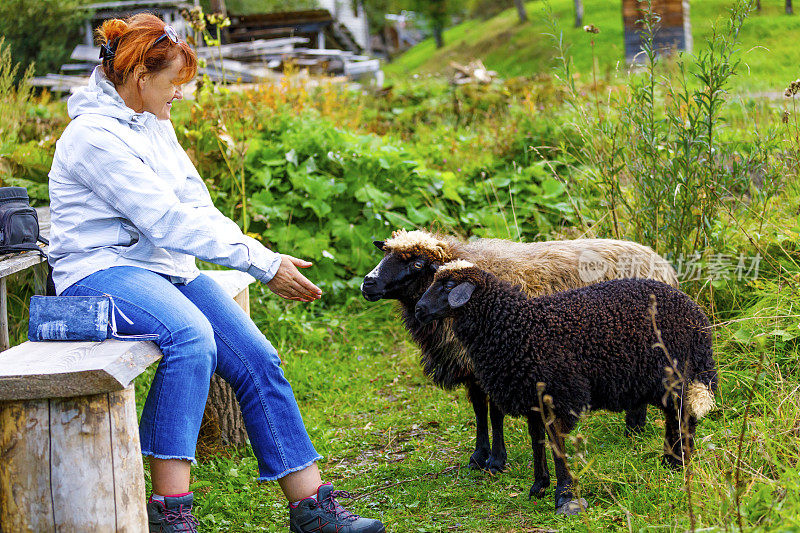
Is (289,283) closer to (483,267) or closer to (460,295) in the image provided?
(460,295)

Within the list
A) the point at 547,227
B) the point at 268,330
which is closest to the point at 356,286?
the point at 268,330

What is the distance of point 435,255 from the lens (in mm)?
3795

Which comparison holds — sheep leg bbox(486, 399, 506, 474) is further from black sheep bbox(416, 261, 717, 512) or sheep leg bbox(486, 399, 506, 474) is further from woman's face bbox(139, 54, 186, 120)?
woman's face bbox(139, 54, 186, 120)

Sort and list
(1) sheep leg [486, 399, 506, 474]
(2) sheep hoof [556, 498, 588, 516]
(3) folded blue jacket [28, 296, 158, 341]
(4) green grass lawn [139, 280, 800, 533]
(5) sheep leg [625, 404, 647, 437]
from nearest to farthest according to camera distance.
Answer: (3) folded blue jacket [28, 296, 158, 341] < (4) green grass lawn [139, 280, 800, 533] < (2) sheep hoof [556, 498, 588, 516] < (1) sheep leg [486, 399, 506, 474] < (5) sheep leg [625, 404, 647, 437]

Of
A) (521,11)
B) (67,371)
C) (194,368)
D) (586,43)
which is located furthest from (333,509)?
(521,11)

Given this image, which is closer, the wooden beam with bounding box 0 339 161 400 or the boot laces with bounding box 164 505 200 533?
the wooden beam with bounding box 0 339 161 400

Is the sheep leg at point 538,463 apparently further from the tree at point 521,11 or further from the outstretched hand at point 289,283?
the tree at point 521,11

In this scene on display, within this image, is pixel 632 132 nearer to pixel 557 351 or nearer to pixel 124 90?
pixel 557 351

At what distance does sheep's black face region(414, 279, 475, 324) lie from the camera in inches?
125

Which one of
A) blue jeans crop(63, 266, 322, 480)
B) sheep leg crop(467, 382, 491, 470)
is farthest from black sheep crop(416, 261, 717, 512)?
blue jeans crop(63, 266, 322, 480)

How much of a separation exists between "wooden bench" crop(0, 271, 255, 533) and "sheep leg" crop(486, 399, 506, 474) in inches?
74.8

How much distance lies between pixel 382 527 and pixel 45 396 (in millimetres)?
1456

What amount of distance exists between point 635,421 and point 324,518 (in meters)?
1.87

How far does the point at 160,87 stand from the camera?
3.02 metres
